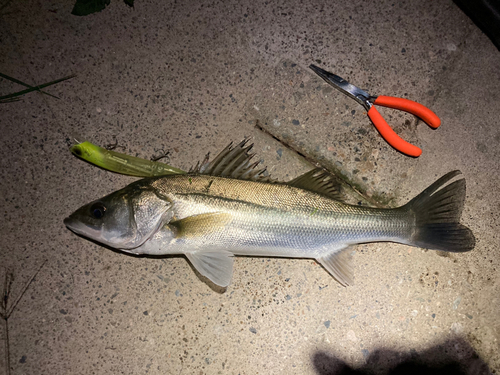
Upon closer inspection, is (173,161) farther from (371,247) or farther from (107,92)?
(371,247)

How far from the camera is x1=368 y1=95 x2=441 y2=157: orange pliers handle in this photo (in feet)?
7.14

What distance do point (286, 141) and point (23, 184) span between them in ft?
6.44

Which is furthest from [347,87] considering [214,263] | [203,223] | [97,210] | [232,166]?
[97,210]

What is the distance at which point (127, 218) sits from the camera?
1.89 metres

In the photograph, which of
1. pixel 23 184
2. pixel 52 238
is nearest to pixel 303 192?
pixel 52 238

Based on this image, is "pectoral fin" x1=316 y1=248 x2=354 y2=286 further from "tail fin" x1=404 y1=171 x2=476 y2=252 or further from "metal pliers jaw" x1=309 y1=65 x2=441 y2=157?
"metal pliers jaw" x1=309 y1=65 x2=441 y2=157

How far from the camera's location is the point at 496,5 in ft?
7.22

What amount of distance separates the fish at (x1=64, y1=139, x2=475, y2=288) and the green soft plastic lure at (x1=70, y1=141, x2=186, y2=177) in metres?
0.24

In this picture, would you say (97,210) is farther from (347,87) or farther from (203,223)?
(347,87)

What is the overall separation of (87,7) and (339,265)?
2605mm

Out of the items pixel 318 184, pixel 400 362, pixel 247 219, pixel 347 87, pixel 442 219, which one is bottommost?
pixel 400 362

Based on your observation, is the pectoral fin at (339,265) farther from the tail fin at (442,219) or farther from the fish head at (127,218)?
the fish head at (127,218)

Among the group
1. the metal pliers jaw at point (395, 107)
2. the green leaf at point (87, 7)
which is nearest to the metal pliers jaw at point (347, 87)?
the metal pliers jaw at point (395, 107)

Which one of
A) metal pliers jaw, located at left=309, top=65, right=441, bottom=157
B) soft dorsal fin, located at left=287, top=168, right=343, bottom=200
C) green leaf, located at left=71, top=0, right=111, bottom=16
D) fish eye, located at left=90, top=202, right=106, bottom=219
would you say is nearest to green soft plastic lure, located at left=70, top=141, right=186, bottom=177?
fish eye, located at left=90, top=202, right=106, bottom=219
